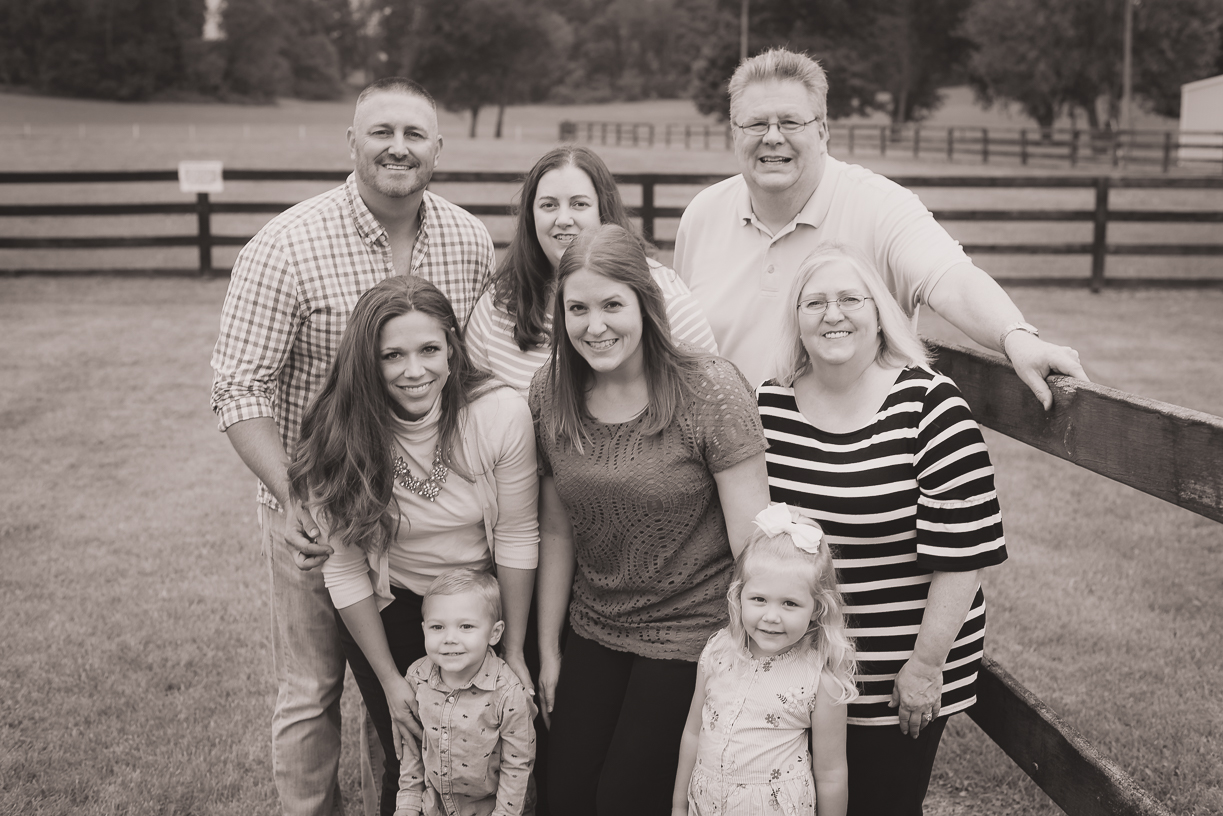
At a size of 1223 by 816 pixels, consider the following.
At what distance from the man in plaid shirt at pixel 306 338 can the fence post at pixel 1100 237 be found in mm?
11753

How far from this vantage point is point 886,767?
2404 mm

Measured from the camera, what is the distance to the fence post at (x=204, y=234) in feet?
43.2

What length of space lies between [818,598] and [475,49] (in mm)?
64271

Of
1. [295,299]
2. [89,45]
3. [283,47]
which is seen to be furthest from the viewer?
[283,47]

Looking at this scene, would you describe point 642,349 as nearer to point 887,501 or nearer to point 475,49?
point 887,501

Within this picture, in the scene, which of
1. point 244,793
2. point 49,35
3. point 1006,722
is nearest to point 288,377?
point 244,793

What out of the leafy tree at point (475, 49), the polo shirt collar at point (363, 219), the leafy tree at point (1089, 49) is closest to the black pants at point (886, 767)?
the polo shirt collar at point (363, 219)

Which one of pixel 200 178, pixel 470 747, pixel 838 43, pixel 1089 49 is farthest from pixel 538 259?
pixel 838 43

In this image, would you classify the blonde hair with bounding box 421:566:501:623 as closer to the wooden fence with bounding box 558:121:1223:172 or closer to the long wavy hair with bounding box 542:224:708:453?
the long wavy hair with bounding box 542:224:708:453

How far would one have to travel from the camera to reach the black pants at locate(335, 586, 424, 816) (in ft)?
8.98

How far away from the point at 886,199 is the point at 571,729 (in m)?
1.69

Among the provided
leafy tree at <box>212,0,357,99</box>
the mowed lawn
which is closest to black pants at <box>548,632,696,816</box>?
the mowed lawn

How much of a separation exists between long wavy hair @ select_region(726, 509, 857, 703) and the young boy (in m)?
0.65

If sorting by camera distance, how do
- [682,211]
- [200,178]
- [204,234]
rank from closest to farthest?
[682,211] → [200,178] → [204,234]
